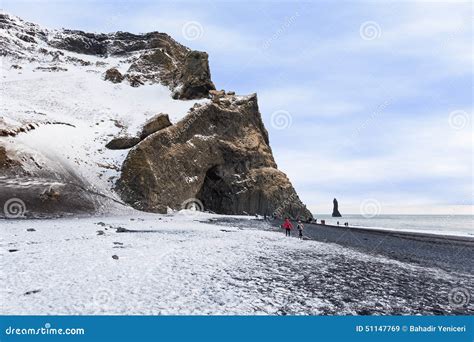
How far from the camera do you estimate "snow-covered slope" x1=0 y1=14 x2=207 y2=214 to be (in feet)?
149

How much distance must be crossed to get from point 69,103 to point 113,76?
19747 millimetres

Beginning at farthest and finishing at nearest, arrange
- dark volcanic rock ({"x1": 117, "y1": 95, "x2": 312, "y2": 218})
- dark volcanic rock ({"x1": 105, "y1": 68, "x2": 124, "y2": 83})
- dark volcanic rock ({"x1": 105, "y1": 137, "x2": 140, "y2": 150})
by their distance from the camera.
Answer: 1. dark volcanic rock ({"x1": 105, "y1": 68, "x2": 124, "y2": 83})
2. dark volcanic rock ({"x1": 105, "y1": 137, "x2": 140, "y2": 150})
3. dark volcanic rock ({"x1": 117, "y1": 95, "x2": 312, "y2": 218})

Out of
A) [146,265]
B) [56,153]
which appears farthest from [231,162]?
[146,265]

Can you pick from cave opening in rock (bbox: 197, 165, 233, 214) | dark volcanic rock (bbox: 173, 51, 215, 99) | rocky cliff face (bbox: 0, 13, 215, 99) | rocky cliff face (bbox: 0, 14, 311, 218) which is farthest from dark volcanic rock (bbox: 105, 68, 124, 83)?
cave opening in rock (bbox: 197, 165, 233, 214)

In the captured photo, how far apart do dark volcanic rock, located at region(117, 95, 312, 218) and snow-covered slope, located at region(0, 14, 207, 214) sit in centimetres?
396

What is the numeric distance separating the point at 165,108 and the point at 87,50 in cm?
5093

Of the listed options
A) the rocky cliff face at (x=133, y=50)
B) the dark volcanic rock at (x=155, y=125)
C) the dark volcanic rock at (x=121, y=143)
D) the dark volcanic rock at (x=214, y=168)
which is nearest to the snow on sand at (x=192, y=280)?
the dark volcanic rock at (x=214, y=168)

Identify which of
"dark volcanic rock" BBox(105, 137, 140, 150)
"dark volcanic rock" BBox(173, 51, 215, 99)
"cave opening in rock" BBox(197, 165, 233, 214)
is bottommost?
"cave opening in rock" BBox(197, 165, 233, 214)

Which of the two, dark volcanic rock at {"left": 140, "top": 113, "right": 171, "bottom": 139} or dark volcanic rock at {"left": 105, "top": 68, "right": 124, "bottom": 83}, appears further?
dark volcanic rock at {"left": 105, "top": 68, "right": 124, "bottom": 83}

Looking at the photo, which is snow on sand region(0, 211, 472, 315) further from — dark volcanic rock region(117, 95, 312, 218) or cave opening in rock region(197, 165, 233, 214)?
cave opening in rock region(197, 165, 233, 214)

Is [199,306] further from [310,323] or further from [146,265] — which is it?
[146,265]

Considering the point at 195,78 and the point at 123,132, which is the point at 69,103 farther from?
the point at 195,78

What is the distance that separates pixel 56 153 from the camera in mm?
43438

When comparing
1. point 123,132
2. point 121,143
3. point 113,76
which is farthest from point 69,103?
point 113,76
